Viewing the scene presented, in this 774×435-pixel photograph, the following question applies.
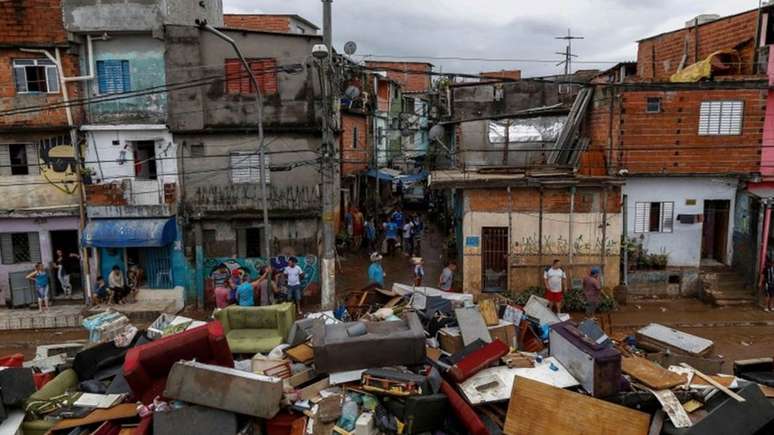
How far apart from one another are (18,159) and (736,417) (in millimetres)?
20846

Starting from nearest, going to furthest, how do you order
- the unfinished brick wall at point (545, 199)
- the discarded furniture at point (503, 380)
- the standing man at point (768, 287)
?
1. the discarded furniture at point (503, 380)
2. the standing man at point (768, 287)
3. the unfinished brick wall at point (545, 199)

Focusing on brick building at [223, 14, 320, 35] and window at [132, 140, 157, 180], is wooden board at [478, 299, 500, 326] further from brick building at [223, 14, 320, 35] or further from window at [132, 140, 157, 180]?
brick building at [223, 14, 320, 35]

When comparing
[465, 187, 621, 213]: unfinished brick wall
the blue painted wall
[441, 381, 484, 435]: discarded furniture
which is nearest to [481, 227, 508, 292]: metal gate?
[465, 187, 621, 213]: unfinished brick wall

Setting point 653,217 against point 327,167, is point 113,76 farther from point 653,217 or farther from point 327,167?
point 653,217

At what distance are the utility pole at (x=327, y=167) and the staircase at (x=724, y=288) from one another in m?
12.2

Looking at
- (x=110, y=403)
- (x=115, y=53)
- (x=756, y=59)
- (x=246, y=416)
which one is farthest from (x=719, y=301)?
(x=115, y=53)

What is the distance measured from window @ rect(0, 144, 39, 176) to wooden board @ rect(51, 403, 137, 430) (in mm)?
12647

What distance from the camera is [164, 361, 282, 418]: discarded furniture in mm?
8094

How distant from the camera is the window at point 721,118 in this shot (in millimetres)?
17359

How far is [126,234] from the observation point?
1744 centimetres

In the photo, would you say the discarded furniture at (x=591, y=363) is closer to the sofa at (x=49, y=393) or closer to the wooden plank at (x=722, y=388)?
the wooden plank at (x=722, y=388)

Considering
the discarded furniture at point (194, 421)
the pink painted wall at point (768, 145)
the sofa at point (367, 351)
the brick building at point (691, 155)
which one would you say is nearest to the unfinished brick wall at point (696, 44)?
the brick building at point (691, 155)

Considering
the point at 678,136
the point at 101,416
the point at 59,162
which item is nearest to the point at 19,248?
the point at 59,162

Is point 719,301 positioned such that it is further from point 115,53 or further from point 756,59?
point 115,53
